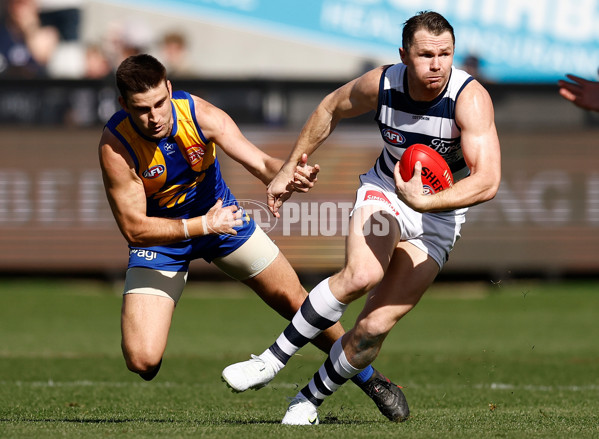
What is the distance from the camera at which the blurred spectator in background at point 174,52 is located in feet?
56.9

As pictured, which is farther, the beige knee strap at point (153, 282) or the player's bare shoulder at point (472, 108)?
the beige knee strap at point (153, 282)

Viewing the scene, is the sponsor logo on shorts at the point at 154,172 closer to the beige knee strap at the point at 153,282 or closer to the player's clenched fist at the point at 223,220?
the player's clenched fist at the point at 223,220

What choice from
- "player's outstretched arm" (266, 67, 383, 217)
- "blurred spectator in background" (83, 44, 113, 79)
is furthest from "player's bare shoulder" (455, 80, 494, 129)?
"blurred spectator in background" (83, 44, 113, 79)

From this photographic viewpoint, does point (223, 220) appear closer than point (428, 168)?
No

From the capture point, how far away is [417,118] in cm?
665

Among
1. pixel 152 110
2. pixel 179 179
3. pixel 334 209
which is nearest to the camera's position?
pixel 152 110

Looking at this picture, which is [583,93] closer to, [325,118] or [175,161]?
[325,118]

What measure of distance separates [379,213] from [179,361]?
475 cm

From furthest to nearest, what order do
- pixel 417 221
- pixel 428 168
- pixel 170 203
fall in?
1. pixel 170 203
2. pixel 417 221
3. pixel 428 168

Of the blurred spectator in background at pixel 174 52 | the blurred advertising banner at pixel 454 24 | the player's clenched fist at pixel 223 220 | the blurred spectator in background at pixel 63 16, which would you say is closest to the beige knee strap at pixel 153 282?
the player's clenched fist at pixel 223 220

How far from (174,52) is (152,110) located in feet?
36.9

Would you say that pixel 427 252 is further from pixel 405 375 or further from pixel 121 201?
pixel 405 375

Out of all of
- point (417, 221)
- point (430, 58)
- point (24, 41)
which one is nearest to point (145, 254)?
point (417, 221)

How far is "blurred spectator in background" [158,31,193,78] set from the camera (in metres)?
17.3
